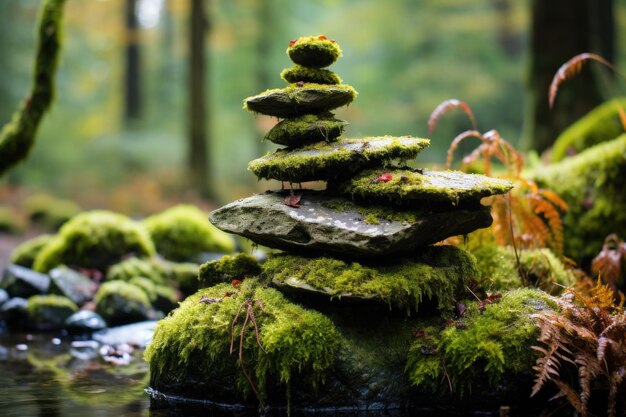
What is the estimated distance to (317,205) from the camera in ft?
15.7

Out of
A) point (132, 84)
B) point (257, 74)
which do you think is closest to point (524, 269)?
point (257, 74)

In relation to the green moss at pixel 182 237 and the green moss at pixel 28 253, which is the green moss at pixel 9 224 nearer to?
the green moss at pixel 28 253

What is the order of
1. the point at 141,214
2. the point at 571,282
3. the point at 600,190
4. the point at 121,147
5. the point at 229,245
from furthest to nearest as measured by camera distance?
the point at 121,147, the point at 141,214, the point at 229,245, the point at 600,190, the point at 571,282

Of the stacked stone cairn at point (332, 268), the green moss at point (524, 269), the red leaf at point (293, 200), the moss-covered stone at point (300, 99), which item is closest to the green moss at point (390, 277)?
the stacked stone cairn at point (332, 268)

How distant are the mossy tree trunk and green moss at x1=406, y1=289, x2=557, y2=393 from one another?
23.2ft

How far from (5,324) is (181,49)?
2127 centimetres

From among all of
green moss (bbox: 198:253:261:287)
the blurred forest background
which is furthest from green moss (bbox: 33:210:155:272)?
the blurred forest background

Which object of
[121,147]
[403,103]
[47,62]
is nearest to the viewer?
[47,62]

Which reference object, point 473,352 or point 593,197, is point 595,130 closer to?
point 593,197

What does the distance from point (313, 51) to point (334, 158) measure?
107cm

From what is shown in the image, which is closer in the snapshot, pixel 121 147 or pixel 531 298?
pixel 531 298

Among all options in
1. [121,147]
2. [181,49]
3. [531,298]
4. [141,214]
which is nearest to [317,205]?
[531,298]

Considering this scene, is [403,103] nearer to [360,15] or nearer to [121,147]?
[360,15]

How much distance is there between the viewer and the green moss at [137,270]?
814 centimetres
